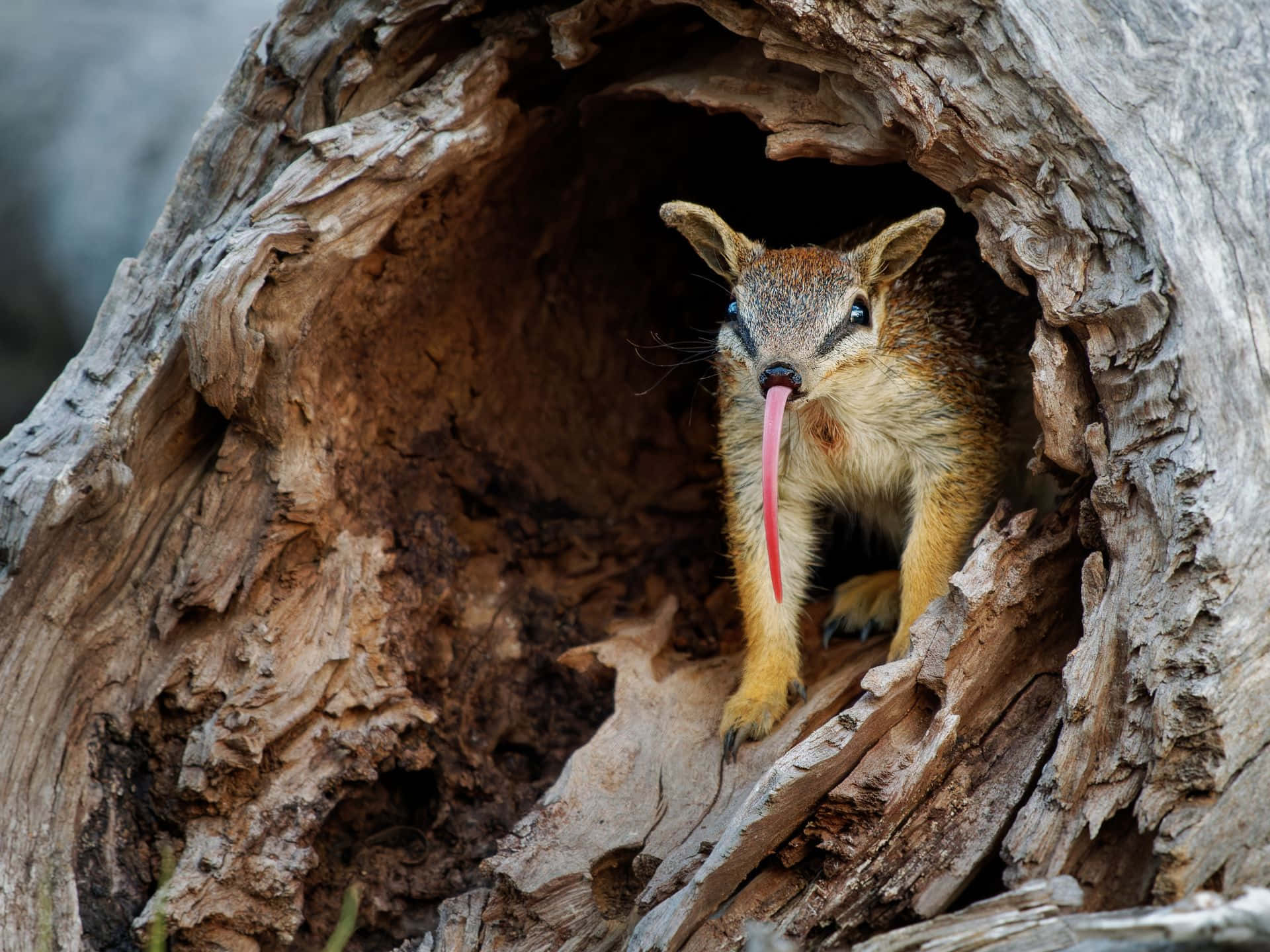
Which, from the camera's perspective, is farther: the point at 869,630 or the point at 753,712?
the point at 869,630

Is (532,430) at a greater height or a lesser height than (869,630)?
greater

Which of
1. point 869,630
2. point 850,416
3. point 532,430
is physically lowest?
point 869,630

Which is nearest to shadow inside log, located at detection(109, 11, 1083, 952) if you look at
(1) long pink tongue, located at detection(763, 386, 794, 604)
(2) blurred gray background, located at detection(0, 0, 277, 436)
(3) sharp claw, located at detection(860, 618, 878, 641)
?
(3) sharp claw, located at detection(860, 618, 878, 641)

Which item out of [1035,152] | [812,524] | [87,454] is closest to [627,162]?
[812,524]

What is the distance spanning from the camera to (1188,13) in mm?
3959

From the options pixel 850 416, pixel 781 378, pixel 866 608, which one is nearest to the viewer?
pixel 781 378

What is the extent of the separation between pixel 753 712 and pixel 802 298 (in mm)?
1876

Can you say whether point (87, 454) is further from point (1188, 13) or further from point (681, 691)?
point (1188, 13)

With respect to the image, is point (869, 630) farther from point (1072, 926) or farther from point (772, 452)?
point (1072, 926)

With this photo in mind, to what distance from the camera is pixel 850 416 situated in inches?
218

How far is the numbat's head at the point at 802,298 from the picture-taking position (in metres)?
4.86

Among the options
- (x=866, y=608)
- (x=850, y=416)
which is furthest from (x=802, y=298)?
(x=866, y=608)

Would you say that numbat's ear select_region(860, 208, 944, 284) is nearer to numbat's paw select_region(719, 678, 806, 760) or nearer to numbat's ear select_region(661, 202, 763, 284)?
numbat's ear select_region(661, 202, 763, 284)

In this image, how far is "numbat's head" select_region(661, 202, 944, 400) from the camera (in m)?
4.86
